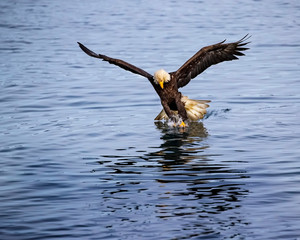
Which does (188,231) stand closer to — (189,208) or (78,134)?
(189,208)

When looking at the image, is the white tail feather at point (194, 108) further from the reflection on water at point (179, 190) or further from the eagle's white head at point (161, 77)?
the reflection on water at point (179, 190)

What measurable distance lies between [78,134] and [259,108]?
136 inches

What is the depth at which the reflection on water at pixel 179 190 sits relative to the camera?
647 centimetres

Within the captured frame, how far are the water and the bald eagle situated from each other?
339mm

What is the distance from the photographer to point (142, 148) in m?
9.75

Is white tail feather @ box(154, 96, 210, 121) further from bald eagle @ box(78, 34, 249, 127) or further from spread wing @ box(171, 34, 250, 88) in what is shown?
spread wing @ box(171, 34, 250, 88)

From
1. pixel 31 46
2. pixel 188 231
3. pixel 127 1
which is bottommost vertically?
pixel 188 231

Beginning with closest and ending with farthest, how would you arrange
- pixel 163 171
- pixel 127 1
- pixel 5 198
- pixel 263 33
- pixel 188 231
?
pixel 188 231 < pixel 5 198 < pixel 163 171 < pixel 263 33 < pixel 127 1

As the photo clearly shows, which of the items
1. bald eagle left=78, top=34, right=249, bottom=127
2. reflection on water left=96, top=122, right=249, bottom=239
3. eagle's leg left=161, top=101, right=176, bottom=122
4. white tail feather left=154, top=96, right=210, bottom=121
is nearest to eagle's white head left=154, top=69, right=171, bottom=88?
bald eagle left=78, top=34, right=249, bottom=127

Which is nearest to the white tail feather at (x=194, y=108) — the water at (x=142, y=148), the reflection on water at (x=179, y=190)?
the water at (x=142, y=148)

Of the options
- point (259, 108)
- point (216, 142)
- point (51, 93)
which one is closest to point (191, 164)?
point (216, 142)

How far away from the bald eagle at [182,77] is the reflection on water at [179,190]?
1.85 meters

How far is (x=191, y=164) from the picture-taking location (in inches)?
342

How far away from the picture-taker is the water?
21.5 feet
